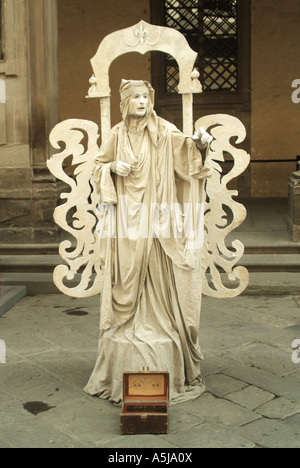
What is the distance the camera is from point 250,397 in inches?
177

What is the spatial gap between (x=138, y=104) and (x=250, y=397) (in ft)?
6.69

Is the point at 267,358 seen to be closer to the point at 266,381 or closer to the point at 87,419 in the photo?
the point at 266,381

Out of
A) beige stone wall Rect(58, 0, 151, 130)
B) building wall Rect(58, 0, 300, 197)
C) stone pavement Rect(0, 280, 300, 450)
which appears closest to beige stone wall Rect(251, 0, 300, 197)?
building wall Rect(58, 0, 300, 197)

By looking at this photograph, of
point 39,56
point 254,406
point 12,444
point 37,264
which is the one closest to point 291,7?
point 39,56

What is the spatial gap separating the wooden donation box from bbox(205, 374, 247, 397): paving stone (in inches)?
23.2

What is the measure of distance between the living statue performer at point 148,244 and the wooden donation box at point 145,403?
10.4 inches

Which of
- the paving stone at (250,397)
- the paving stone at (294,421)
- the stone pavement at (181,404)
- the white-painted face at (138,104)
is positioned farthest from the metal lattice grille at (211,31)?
the paving stone at (294,421)

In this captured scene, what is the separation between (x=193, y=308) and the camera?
4.50m

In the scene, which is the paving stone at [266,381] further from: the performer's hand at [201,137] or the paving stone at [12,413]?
the performer's hand at [201,137]

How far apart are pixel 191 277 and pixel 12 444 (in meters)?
1.51

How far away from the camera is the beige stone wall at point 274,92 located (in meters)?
11.1

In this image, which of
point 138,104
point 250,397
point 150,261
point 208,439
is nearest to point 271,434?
point 208,439

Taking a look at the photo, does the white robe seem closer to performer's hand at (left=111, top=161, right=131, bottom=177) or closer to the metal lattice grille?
performer's hand at (left=111, top=161, right=131, bottom=177)

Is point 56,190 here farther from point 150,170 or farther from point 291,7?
point 291,7
